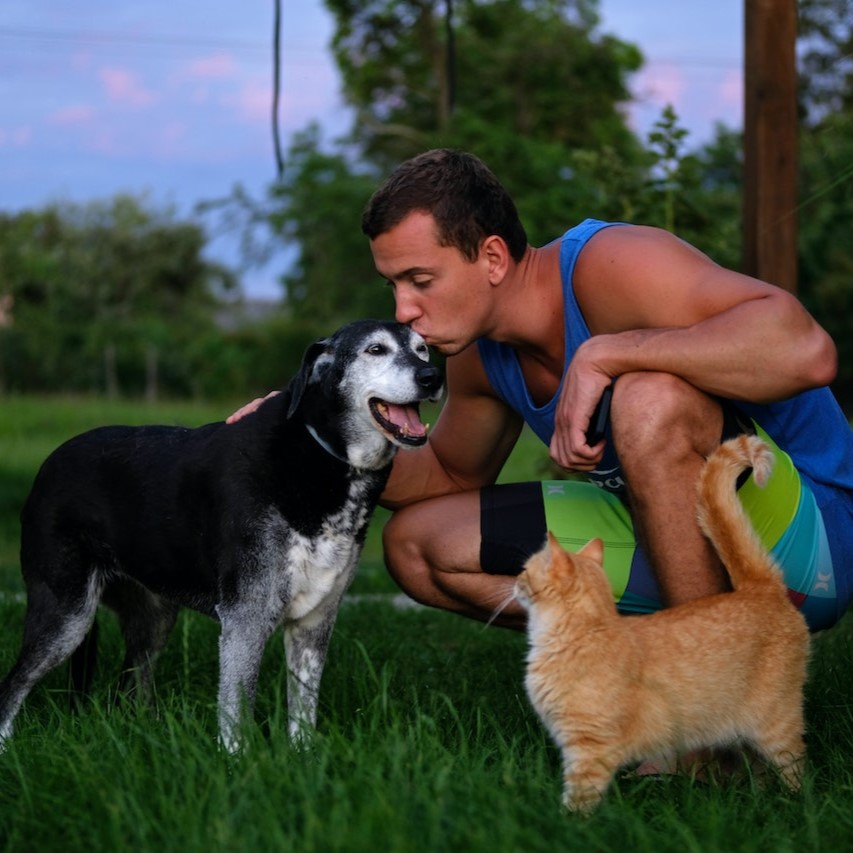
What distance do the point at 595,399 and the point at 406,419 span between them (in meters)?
0.70

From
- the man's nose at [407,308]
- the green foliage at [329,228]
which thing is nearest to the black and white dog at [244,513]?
the man's nose at [407,308]

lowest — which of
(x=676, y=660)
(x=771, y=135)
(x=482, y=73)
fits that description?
(x=676, y=660)

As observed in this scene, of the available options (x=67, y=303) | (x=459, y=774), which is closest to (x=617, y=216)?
(x=459, y=774)

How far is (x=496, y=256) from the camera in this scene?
3619 mm

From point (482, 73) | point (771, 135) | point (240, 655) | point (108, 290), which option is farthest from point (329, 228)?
point (240, 655)

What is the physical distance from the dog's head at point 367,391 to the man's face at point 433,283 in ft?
0.34

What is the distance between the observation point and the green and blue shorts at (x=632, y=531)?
3.43 meters

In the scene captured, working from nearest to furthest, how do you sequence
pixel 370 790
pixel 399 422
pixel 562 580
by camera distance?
pixel 370 790, pixel 562 580, pixel 399 422

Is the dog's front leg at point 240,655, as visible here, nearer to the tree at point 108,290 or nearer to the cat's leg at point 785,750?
the cat's leg at point 785,750

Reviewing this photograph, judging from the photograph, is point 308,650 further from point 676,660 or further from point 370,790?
point 676,660

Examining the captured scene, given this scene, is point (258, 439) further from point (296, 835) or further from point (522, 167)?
point (522, 167)

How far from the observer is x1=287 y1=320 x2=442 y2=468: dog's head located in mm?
3641

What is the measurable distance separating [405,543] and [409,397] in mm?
567

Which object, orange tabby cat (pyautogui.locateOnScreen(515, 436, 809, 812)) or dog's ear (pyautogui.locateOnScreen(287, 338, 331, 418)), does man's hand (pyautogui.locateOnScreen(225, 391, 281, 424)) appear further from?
orange tabby cat (pyautogui.locateOnScreen(515, 436, 809, 812))
